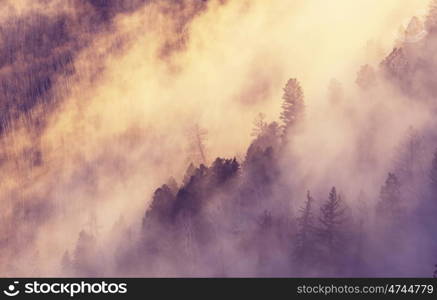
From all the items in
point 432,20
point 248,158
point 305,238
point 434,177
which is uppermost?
point 432,20

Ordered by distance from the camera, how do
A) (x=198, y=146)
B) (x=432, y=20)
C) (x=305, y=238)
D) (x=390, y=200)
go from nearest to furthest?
(x=305, y=238)
(x=390, y=200)
(x=432, y=20)
(x=198, y=146)

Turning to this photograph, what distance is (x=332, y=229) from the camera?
77.0 metres

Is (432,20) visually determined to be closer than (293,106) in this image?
No

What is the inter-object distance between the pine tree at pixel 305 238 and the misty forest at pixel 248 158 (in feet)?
0.55

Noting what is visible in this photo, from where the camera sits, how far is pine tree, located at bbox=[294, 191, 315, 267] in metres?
77.2

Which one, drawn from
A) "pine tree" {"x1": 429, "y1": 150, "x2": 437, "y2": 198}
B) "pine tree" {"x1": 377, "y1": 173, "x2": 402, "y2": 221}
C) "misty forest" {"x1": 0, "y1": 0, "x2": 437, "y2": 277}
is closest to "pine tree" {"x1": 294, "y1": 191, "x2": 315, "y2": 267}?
"misty forest" {"x1": 0, "y1": 0, "x2": 437, "y2": 277}

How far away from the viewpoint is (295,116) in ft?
311

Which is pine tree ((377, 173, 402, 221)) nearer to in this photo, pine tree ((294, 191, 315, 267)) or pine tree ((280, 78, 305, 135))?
pine tree ((294, 191, 315, 267))

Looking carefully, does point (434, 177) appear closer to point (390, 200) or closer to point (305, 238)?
point (390, 200)

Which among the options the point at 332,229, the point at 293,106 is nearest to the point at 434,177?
the point at 332,229

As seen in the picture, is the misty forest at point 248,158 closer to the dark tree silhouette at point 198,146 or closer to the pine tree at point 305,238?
the pine tree at point 305,238

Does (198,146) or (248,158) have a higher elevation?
(198,146)

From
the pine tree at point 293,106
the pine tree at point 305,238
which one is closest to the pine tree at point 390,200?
the pine tree at point 305,238

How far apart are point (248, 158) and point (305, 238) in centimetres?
1574
